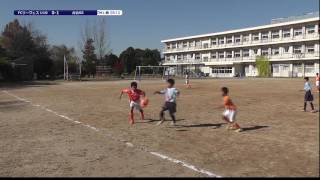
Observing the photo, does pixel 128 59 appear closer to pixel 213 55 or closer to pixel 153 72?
pixel 213 55

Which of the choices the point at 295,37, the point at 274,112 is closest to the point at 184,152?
the point at 274,112

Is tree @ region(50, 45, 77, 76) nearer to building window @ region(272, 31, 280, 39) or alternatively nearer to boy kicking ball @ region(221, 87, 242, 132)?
building window @ region(272, 31, 280, 39)

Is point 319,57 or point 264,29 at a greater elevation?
point 264,29

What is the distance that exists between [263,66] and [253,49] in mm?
7272

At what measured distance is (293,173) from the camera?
6863mm

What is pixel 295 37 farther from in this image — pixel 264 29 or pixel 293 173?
pixel 293 173

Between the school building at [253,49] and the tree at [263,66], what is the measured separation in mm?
1216

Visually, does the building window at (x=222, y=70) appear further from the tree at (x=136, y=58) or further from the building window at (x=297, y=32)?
the tree at (x=136, y=58)

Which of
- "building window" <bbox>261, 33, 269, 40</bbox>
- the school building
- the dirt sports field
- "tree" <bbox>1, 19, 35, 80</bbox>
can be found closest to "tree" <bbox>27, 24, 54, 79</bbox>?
"tree" <bbox>1, 19, 35, 80</bbox>

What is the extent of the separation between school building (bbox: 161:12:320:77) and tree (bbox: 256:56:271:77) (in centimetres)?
122

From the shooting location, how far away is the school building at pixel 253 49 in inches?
3093

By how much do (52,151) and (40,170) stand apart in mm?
1865

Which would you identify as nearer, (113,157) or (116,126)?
(113,157)

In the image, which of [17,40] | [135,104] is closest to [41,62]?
[17,40]
